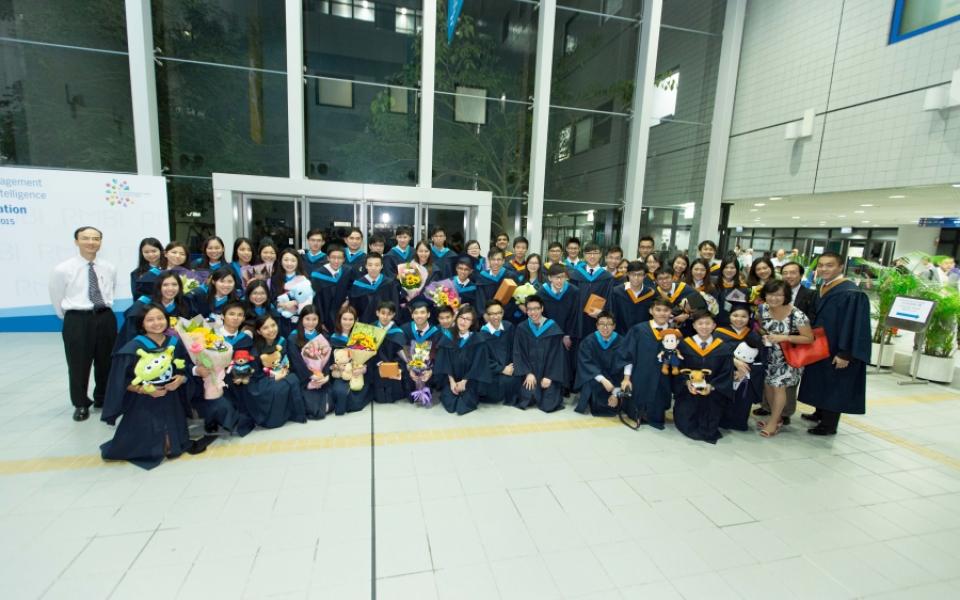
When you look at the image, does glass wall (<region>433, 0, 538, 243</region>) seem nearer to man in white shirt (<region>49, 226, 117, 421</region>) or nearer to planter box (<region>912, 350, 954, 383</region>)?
man in white shirt (<region>49, 226, 117, 421</region>)

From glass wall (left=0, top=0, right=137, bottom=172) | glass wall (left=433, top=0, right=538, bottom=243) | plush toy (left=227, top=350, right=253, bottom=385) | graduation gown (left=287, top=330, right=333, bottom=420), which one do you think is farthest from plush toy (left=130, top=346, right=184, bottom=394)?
glass wall (left=433, top=0, right=538, bottom=243)

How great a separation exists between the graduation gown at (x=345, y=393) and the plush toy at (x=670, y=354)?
295 centimetres

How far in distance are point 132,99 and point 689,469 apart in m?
10.2

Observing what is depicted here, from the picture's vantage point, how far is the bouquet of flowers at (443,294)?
5031 mm

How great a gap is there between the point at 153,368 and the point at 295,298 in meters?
1.54

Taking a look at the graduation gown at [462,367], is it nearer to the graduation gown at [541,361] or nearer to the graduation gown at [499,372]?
the graduation gown at [499,372]

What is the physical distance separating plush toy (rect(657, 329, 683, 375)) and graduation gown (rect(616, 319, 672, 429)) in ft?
0.16

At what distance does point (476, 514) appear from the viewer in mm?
2846

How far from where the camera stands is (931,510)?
10.4 ft

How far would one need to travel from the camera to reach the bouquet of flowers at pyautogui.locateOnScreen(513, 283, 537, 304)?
5191 millimetres

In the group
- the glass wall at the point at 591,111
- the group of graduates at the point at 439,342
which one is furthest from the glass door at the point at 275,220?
the glass wall at the point at 591,111

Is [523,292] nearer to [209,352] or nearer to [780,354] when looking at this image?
[780,354]

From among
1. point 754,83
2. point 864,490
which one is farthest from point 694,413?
point 754,83

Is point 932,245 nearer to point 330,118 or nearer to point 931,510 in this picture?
point 931,510
